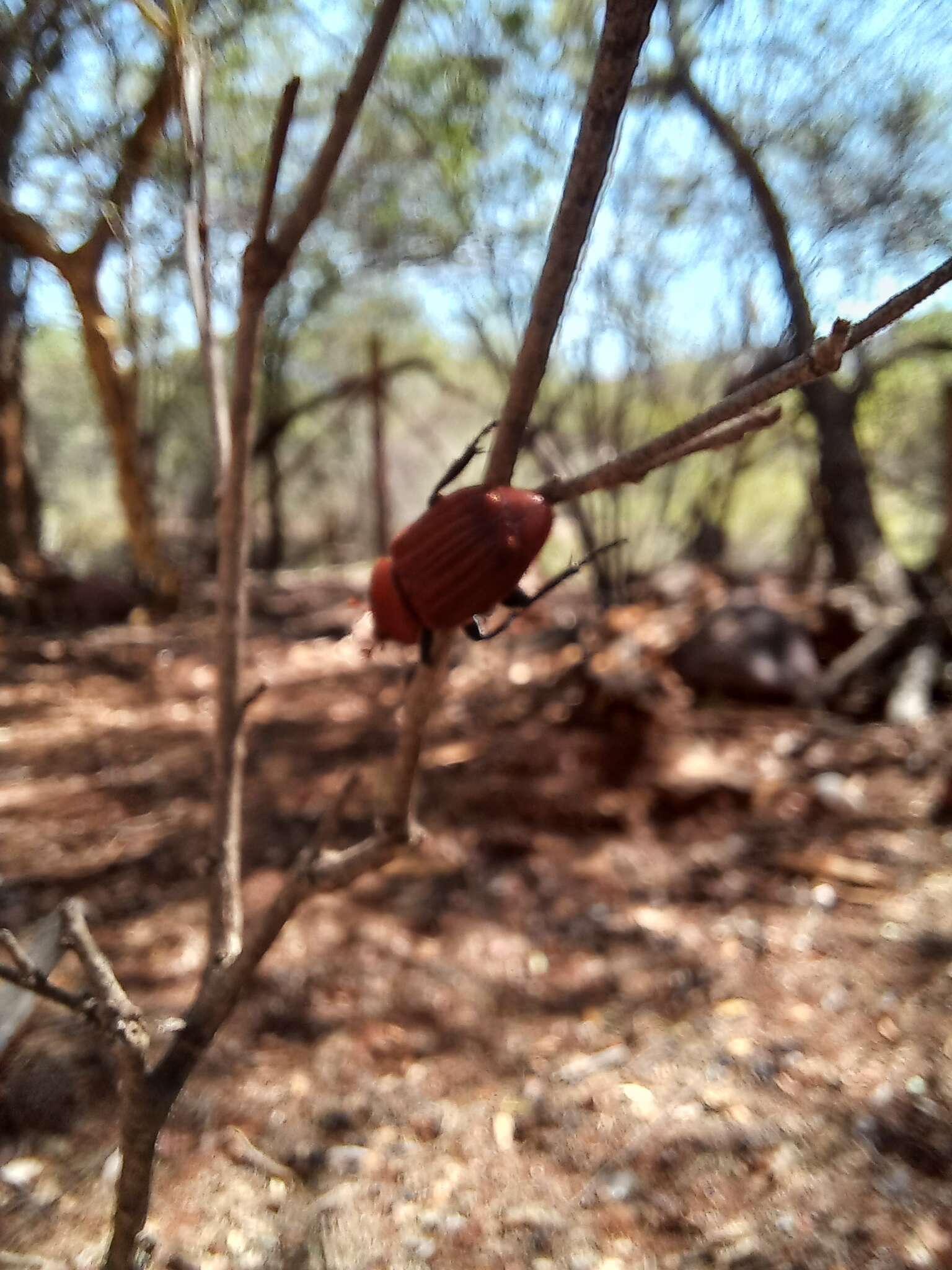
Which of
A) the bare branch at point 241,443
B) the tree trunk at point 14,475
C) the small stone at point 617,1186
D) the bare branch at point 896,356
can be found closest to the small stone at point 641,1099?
the small stone at point 617,1186

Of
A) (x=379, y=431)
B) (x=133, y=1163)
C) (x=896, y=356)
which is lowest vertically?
(x=133, y=1163)

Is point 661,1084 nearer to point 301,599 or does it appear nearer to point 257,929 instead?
point 257,929

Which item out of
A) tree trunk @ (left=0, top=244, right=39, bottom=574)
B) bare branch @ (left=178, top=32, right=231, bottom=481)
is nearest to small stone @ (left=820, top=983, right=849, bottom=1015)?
bare branch @ (left=178, top=32, right=231, bottom=481)

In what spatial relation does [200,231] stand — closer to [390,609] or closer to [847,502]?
[390,609]

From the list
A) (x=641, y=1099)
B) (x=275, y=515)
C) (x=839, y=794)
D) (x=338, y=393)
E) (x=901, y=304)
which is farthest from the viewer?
(x=275, y=515)

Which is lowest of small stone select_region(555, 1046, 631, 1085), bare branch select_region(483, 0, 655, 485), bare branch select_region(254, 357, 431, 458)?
small stone select_region(555, 1046, 631, 1085)

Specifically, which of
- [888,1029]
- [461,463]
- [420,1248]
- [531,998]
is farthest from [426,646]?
[888,1029]

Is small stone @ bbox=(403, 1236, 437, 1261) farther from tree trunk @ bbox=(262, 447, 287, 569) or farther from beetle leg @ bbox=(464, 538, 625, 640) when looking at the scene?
tree trunk @ bbox=(262, 447, 287, 569)

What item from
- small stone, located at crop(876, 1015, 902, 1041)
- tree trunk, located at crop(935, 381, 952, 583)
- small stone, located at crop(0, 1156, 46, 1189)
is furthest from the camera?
tree trunk, located at crop(935, 381, 952, 583)
